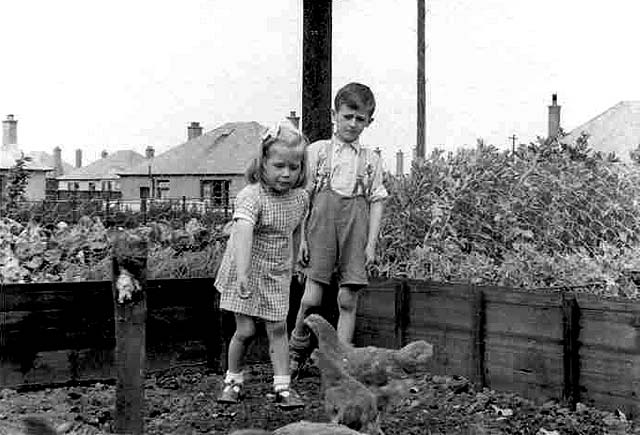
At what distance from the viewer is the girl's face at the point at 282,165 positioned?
5.37 meters

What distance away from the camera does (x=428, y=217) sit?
7.70 metres

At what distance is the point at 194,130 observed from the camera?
222 ft

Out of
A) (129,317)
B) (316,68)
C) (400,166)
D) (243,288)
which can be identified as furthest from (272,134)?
(400,166)

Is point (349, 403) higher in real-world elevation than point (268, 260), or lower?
lower

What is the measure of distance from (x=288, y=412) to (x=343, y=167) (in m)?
1.44

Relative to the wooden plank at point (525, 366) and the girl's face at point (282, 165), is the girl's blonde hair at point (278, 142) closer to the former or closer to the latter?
the girl's face at point (282, 165)

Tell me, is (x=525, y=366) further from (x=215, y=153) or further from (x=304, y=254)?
(x=215, y=153)

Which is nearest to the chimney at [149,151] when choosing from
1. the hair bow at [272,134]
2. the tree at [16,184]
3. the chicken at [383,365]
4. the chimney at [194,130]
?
the chimney at [194,130]

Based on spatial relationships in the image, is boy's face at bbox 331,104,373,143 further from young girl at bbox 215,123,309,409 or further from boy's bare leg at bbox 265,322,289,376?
boy's bare leg at bbox 265,322,289,376

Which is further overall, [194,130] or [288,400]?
[194,130]

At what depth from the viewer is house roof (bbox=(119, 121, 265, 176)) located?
57.3 meters

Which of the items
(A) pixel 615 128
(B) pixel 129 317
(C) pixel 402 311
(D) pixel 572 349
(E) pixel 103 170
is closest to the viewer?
(B) pixel 129 317

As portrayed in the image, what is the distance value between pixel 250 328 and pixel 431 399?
3.46 ft

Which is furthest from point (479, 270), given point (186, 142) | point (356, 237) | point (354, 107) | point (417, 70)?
point (186, 142)
